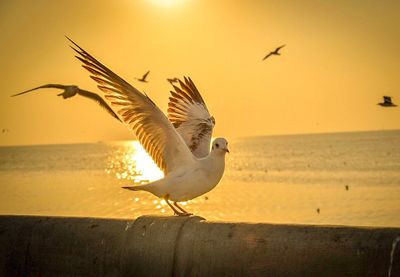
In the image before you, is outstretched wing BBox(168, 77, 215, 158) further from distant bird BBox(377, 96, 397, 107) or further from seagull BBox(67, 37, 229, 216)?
distant bird BBox(377, 96, 397, 107)

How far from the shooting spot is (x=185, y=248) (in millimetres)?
4281

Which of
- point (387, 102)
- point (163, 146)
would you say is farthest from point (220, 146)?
point (387, 102)

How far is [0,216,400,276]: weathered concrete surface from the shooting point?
3727mm

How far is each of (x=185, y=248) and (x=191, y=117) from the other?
3.61 meters

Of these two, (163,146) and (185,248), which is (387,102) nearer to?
(163,146)

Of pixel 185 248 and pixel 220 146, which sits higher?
pixel 220 146

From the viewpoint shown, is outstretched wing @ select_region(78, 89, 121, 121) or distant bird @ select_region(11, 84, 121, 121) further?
distant bird @ select_region(11, 84, 121, 121)

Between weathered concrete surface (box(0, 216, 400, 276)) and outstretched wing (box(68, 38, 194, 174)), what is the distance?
6.12 feet

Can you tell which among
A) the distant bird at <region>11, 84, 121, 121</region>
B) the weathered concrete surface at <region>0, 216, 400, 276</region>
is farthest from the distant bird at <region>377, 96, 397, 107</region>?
the weathered concrete surface at <region>0, 216, 400, 276</region>

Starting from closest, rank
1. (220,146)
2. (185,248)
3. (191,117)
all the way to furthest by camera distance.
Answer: (185,248), (220,146), (191,117)

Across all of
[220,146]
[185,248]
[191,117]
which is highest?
[191,117]

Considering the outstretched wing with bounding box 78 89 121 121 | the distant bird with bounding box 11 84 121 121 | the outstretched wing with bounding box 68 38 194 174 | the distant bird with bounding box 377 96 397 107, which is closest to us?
the outstretched wing with bounding box 68 38 194 174

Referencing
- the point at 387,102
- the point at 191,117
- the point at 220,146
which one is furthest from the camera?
the point at 387,102

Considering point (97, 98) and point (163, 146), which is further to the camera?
point (97, 98)
